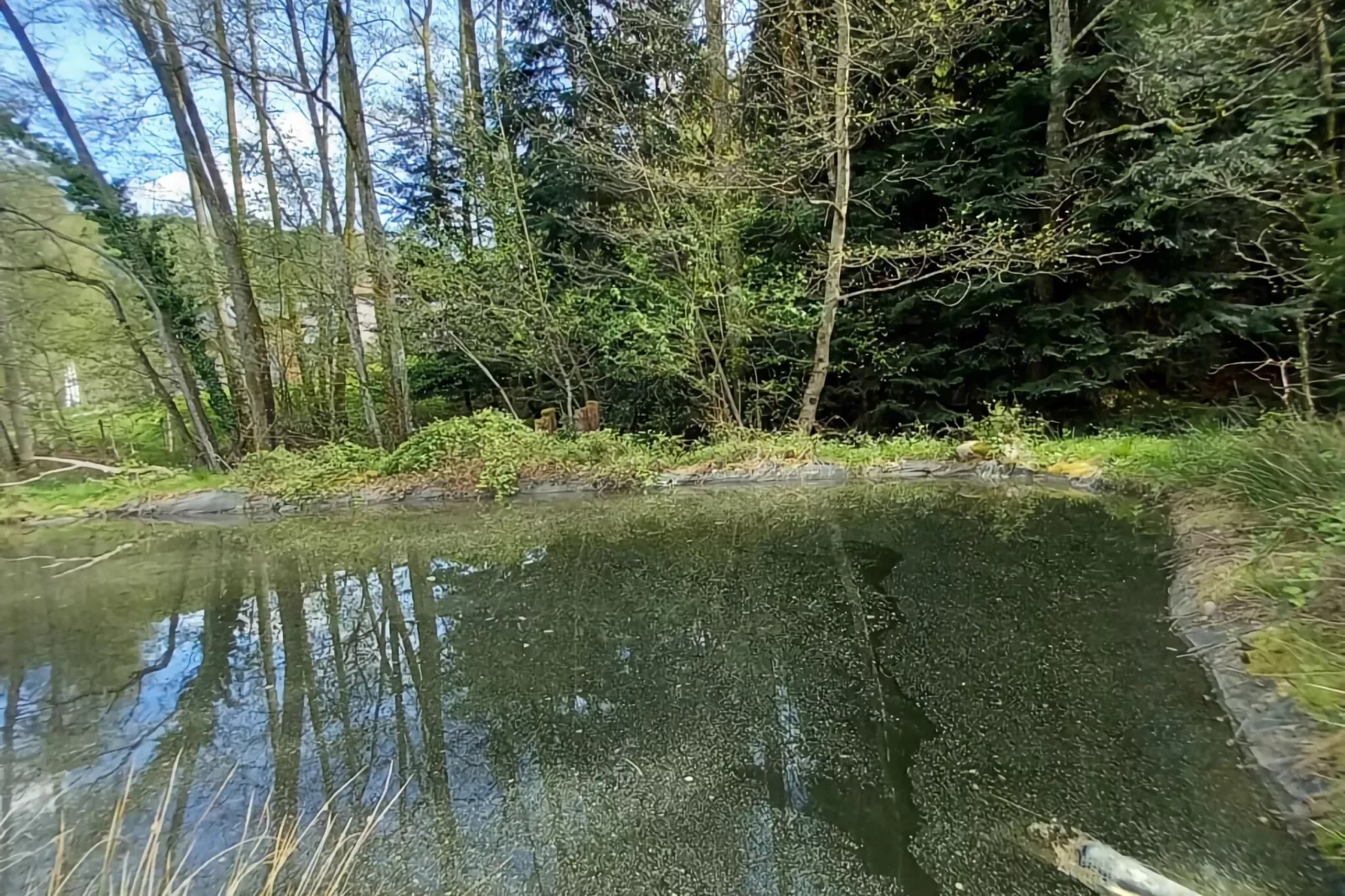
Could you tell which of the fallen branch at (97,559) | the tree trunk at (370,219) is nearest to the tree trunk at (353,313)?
the tree trunk at (370,219)

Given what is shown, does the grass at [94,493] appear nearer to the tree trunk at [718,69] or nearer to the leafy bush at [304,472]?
the leafy bush at [304,472]

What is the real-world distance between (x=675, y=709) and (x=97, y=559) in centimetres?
539

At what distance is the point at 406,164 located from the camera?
930 cm

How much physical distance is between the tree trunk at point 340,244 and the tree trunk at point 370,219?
33 cm

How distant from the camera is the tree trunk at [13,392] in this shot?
9.25 meters

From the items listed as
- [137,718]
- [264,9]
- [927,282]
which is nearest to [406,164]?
[264,9]

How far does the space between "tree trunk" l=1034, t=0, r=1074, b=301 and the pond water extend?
4.11m

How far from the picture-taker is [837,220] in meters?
7.54

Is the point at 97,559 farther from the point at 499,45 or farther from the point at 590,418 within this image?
the point at 499,45

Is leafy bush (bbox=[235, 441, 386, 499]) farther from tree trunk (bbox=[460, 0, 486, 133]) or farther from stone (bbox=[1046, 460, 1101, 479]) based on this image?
stone (bbox=[1046, 460, 1101, 479])

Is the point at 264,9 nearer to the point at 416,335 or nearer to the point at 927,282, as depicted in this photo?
the point at 416,335

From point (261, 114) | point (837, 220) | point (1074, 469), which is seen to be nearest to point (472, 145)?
point (261, 114)

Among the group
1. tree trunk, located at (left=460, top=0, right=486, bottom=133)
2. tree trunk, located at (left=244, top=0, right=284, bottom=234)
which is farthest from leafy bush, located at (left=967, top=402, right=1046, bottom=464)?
tree trunk, located at (left=244, top=0, right=284, bottom=234)

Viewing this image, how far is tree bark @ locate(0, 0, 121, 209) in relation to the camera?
7.84m
